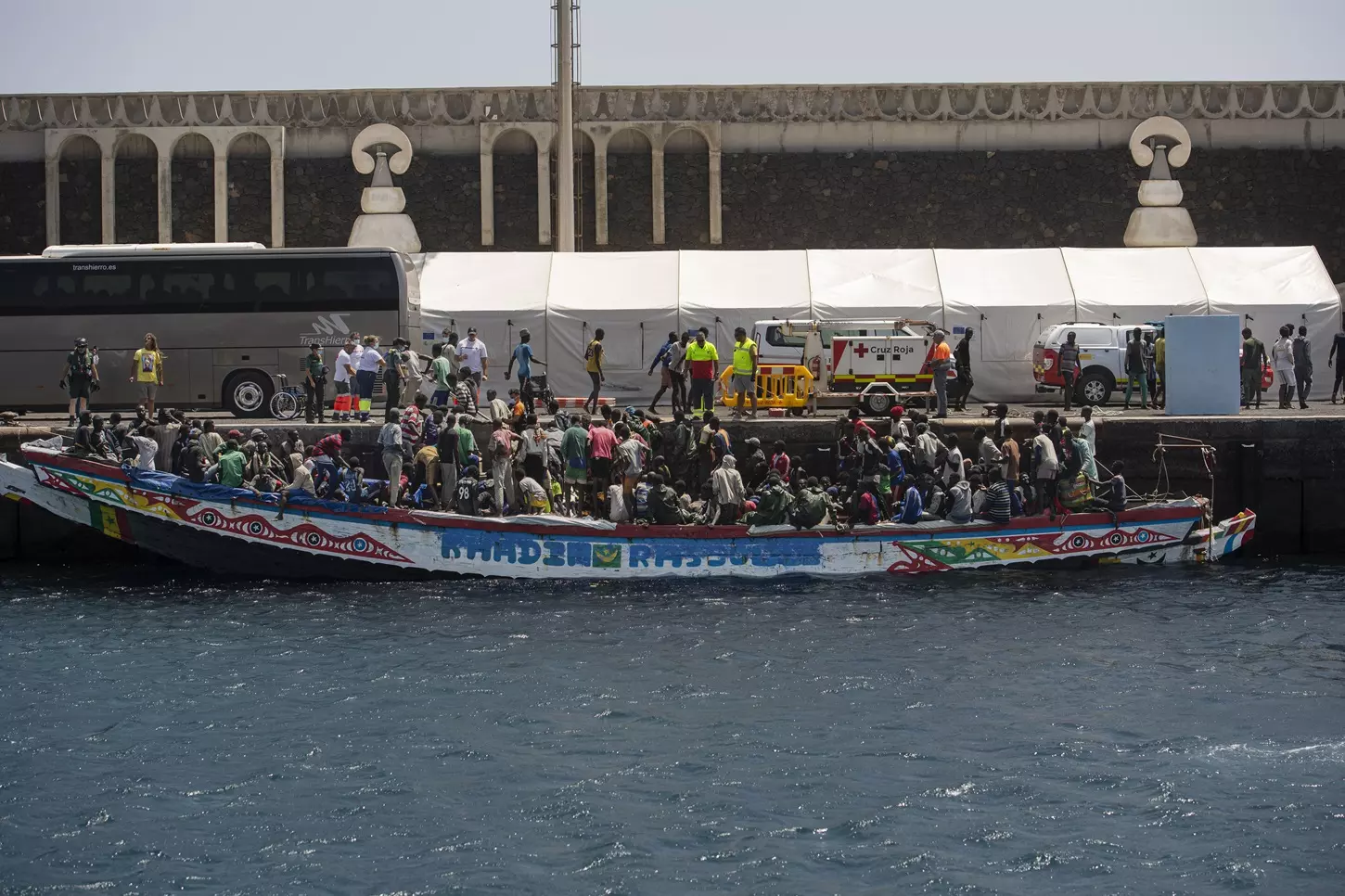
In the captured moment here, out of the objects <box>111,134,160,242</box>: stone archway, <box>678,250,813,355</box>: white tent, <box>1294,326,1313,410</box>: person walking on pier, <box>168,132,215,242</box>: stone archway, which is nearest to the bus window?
<box>678,250,813,355</box>: white tent

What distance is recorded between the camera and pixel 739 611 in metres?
19.5

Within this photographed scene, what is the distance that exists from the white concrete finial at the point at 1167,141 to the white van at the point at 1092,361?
32.8ft

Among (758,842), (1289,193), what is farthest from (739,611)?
(1289,193)

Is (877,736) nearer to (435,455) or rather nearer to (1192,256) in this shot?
(435,455)

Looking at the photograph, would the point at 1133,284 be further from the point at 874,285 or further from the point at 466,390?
the point at 466,390

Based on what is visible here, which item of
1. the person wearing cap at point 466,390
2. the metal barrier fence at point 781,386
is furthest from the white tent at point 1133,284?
the person wearing cap at point 466,390

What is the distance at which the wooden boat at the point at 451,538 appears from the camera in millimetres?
20625

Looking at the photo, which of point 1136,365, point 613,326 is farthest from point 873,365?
point 613,326

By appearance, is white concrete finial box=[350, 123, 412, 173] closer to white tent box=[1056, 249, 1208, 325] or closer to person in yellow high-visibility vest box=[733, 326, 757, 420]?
person in yellow high-visibility vest box=[733, 326, 757, 420]

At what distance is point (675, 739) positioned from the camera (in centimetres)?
1447

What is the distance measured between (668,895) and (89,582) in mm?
12863

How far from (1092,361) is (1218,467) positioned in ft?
11.6

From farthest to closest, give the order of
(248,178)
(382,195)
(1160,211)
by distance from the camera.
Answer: (248,178)
(382,195)
(1160,211)

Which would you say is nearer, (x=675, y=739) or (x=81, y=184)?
(x=675, y=739)
